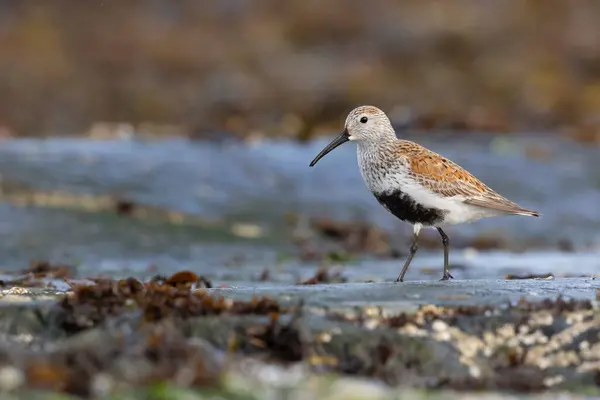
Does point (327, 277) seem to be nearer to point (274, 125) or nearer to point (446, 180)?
point (446, 180)

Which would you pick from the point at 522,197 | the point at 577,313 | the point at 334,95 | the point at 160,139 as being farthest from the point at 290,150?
the point at 577,313

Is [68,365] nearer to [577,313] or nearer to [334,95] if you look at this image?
[577,313]

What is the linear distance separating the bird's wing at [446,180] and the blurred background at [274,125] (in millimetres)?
1360

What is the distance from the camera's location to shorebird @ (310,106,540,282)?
6621mm

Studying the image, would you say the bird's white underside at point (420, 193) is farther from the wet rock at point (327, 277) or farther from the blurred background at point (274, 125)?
the blurred background at point (274, 125)

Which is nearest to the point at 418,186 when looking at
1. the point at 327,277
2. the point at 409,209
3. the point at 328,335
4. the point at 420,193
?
the point at 420,193

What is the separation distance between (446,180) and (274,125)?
10.7 m

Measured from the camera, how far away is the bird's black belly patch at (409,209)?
21.7 ft

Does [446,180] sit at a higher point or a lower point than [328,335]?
higher

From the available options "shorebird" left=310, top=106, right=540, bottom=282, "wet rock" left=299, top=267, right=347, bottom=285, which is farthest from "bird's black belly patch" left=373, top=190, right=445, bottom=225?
"wet rock" left=299, top=267, right=347, bottom=285

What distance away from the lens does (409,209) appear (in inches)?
262

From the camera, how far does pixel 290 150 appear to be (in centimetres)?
1384

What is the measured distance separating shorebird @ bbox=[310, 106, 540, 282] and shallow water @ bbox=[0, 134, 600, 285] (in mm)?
1360

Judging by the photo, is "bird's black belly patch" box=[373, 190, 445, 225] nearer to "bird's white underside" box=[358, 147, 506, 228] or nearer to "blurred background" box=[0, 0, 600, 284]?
"bird's white underside" box=[358, 147, 506, 228]
